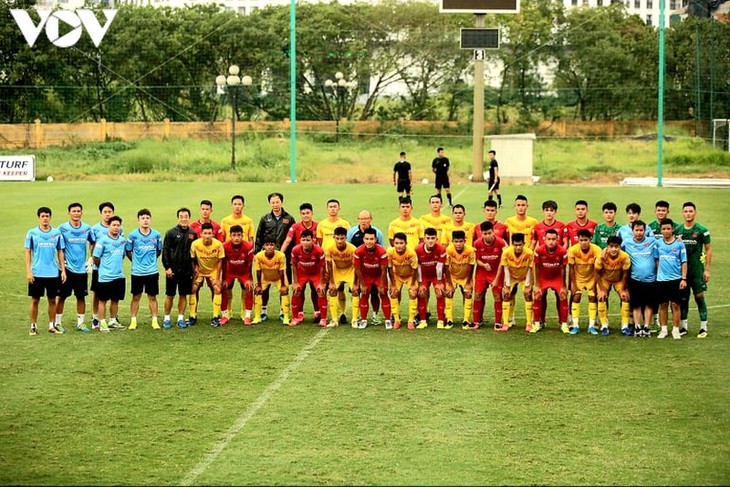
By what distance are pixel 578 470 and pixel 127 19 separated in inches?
2171

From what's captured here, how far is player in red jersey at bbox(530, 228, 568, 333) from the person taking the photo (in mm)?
15477

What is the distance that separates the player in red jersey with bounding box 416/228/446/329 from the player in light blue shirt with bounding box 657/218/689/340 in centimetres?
304

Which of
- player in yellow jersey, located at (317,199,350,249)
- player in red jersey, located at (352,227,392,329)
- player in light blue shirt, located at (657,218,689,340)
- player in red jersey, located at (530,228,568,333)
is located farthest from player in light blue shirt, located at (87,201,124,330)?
player in light blue shirt, located at (657,218,689,340)

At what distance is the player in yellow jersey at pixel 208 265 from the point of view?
16.0 meters

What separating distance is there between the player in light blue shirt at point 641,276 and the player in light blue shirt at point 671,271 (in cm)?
10

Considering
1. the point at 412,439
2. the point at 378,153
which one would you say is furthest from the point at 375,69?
the point at 412,439

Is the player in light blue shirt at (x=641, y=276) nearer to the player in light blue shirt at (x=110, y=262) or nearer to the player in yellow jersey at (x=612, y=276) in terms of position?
the player in yellow jersey at (x=612, y=276)

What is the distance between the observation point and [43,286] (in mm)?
15445

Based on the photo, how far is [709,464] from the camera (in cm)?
979

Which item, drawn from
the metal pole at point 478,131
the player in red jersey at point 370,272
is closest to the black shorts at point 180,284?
the player in red jersey at point 370,272

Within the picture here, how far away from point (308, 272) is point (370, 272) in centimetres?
94

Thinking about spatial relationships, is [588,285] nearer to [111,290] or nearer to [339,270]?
[339,270]

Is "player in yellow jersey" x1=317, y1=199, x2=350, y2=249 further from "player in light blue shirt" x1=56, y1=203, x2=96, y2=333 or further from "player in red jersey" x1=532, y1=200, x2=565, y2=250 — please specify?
"player in light blue shirt" x1=56, y1=203, x2=96, y2=333

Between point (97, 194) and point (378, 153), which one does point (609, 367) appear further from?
point (378, 153)
